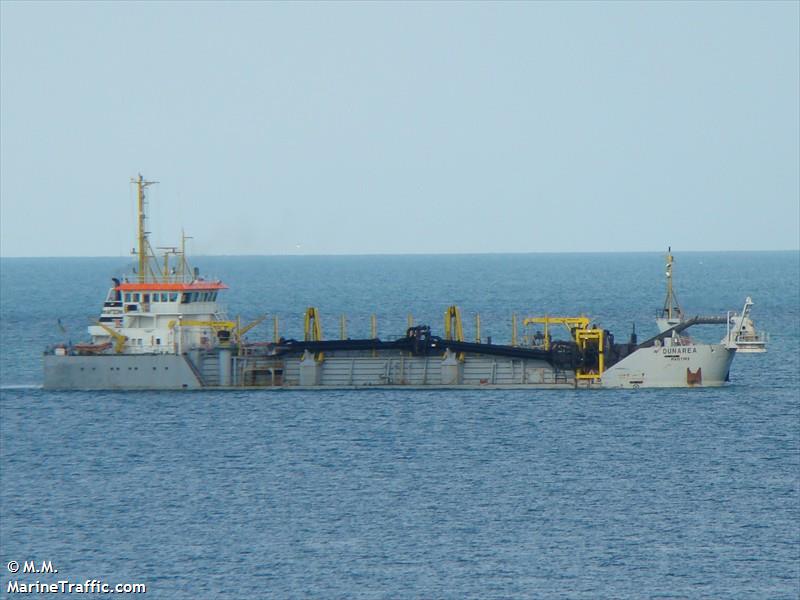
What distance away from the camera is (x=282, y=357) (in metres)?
79.2

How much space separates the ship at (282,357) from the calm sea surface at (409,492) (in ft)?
3.01

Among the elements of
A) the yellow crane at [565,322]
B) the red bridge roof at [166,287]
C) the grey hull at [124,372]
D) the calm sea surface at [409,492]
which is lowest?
the calm sea surface at [409,492]

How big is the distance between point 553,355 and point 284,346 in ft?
46.4

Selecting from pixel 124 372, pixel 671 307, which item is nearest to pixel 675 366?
pixel 671 307

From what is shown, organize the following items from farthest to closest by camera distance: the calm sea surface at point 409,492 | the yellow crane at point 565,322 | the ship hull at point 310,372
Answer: the ship hull at point 310,372
the yellow crane at point 565,322
the calm sea surface at point 409,492

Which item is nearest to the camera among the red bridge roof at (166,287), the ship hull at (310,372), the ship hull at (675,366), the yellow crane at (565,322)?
the yellow crane at (565,322)

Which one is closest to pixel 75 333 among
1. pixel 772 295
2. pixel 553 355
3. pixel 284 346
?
pixel 284 346

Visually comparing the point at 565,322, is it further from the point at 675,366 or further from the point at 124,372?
the point at 124,372

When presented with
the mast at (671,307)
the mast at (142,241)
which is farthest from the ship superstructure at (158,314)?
the mast at (671,307)

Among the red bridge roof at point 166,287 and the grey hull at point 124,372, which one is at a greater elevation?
the red bridge roof at point 166,287

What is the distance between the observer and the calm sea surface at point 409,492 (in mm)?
44312

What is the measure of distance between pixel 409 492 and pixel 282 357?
25.9 m

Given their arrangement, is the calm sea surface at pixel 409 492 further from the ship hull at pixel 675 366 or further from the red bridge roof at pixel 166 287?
the red bridge roof at pixel 166 287

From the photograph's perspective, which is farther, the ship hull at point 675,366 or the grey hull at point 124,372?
the grey hull at point 124,372
